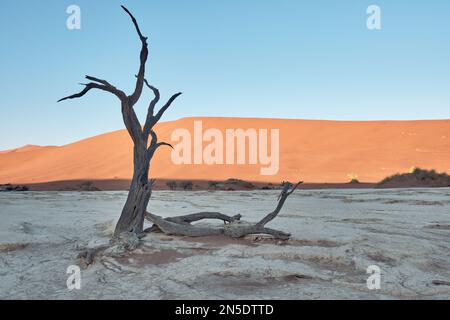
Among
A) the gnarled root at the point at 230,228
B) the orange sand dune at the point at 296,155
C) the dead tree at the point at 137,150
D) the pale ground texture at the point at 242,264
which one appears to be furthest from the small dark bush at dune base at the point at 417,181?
the dead tree at the point at 137,150

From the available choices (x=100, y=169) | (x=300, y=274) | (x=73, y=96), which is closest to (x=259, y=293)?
(x=300, y=274)

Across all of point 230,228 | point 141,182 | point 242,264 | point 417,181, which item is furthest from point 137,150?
point 417,181

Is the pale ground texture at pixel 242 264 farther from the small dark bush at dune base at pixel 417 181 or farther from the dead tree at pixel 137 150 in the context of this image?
the small dark bush at dune base at pixel 417 181

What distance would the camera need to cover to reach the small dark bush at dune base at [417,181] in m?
19.8

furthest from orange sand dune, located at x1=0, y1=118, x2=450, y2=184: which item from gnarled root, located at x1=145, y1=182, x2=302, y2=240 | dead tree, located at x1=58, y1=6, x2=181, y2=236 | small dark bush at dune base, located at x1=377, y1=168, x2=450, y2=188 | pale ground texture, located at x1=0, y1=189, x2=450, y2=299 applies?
dead tree, located at x1=58, y1=6, x2=181, y2=236

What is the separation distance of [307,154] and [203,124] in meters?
18.6

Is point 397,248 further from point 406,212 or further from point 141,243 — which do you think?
point 406,212

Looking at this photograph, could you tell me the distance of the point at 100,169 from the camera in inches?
1521

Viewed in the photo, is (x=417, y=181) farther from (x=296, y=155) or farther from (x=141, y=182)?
(x=141, y=182)

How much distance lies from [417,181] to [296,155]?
51.4 ft

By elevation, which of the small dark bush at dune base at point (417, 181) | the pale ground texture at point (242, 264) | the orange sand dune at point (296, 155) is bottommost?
the pale ground texture at point (242, 264)

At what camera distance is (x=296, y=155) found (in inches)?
1423

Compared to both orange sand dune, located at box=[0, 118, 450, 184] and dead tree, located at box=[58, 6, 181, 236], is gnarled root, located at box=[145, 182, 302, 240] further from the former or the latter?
orange sand dune, located at box=[0, 118, 450, 184]

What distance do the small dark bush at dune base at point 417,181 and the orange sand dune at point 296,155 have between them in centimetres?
370
